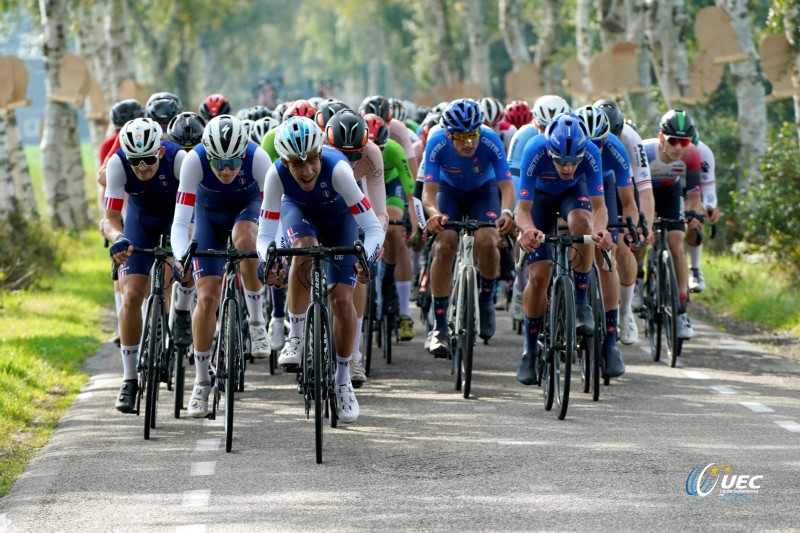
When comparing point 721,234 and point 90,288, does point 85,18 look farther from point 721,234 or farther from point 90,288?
point 721,234

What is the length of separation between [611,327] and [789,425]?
7.16ft

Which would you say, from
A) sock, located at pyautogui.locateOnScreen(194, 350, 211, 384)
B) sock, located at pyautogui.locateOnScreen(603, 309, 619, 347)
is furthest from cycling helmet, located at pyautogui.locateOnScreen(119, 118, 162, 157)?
sock, located at pyautogui.locateOnScreen(603, 309, 619, 347)

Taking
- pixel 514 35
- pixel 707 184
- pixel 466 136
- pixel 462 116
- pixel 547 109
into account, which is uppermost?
pixel 514 35

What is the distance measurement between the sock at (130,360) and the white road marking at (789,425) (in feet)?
13.8

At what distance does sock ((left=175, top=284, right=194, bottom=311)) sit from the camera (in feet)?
35.0

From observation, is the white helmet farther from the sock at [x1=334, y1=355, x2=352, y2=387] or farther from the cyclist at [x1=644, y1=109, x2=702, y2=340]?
the sock at [x1=334, y1=355, x2=352, y2=387]

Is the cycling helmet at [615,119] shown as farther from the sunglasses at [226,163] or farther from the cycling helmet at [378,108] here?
the sunglasses at [226,163]

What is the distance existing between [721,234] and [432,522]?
14.8m

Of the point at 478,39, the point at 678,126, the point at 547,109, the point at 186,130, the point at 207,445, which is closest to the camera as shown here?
the point at 207,445

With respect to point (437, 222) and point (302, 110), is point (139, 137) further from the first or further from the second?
point (302, 110)

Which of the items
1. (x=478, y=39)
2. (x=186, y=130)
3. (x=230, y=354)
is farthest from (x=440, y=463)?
(x=478, y=39)

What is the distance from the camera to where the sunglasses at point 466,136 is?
11883 mm

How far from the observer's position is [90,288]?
65.8ft

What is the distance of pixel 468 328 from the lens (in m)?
11.0
